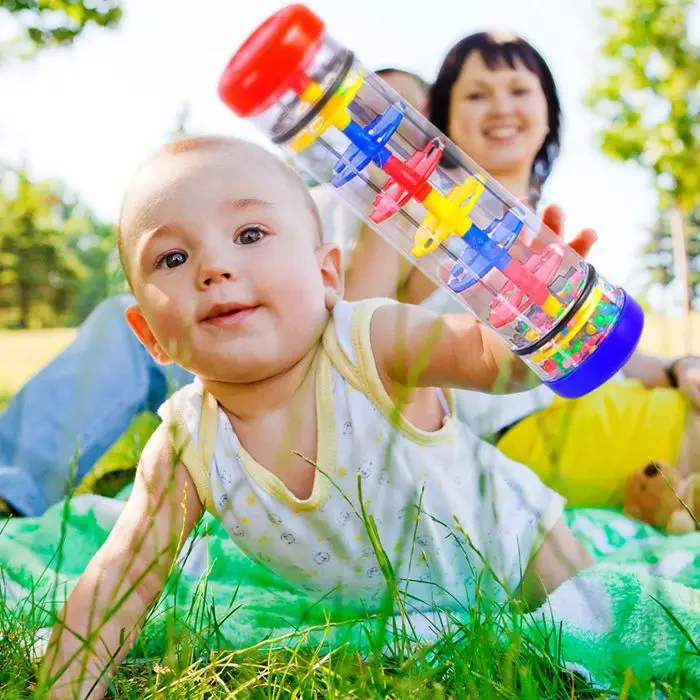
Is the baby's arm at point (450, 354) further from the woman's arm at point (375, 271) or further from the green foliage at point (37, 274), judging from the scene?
the green foliage at point (37, 274)

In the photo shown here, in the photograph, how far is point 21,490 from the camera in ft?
8.62

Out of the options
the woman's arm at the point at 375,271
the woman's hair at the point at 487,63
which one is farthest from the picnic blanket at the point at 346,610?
the woman's hair at the point at 487,63

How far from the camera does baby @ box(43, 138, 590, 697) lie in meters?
1.45

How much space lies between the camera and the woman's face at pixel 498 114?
10.2ft

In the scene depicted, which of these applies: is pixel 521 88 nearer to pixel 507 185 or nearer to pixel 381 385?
pixel 507 185

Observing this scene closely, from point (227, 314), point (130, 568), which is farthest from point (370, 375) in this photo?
point (130, 568)

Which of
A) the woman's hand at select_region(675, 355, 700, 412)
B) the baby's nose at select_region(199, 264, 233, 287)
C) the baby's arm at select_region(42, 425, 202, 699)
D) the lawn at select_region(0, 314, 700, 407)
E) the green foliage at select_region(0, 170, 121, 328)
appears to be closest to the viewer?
the baby's arm at select_region(42, 425, 202, 699)

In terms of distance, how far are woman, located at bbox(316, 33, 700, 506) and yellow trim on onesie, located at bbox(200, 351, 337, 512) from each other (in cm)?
90

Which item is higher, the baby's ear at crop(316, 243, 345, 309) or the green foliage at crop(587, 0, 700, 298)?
the green foliage at crop(587, 0, 700, 298)

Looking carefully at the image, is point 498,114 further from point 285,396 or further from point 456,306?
point 285,396

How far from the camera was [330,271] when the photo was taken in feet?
5.42

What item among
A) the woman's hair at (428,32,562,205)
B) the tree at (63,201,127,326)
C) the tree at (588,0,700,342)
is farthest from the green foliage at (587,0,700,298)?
the tree at (63,201,127,326)

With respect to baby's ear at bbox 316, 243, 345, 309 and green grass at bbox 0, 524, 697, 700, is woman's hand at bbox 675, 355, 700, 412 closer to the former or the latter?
baby's ear at bbox 316, 243, 345, 309

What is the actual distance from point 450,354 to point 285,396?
324 mm
